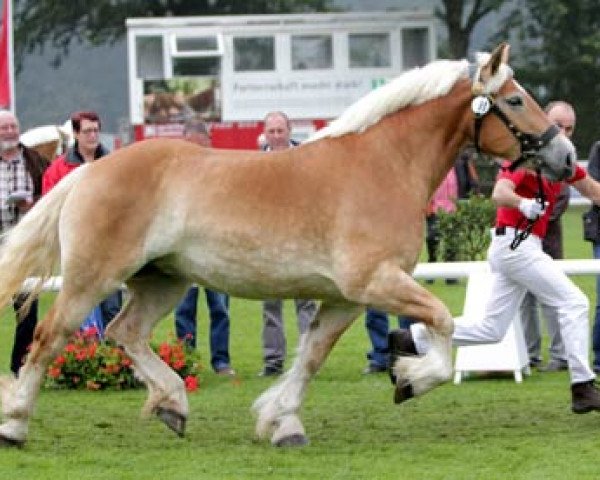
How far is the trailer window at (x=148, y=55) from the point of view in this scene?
33.9 m

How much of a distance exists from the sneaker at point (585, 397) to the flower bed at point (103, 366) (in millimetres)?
3093

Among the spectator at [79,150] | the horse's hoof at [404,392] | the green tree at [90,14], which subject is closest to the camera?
the horse's hoof at [404,392]

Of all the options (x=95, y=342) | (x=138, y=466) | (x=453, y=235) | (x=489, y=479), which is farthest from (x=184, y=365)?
(x=453, y=235)

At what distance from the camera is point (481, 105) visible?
9.14 meters

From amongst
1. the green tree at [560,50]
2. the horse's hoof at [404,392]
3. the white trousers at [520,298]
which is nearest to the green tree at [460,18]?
the green tree at [560,50]

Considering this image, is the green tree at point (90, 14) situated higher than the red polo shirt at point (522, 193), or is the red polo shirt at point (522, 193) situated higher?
the green tree at point (90, 14)

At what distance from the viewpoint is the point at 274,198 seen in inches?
355

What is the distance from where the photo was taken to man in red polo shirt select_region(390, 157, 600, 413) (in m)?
9.75

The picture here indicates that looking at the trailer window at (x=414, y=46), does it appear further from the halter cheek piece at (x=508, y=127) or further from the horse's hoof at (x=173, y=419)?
the horse's hoof at (x=173, y=419)

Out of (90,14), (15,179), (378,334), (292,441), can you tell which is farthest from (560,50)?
(292,441)

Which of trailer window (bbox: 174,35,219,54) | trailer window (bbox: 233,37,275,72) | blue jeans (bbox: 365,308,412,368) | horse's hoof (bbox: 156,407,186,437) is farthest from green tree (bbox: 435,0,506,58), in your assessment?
horse's hoof (bbox: 156,407,186,437)

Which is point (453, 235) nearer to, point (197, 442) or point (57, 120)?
point (197, 442)

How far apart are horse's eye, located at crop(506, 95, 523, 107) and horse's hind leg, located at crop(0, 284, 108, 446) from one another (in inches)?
97.7

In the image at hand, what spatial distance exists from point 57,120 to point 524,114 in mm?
52698
